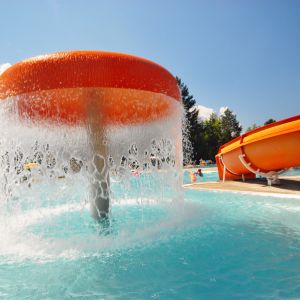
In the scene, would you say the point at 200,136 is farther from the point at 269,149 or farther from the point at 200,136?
the point at 269,149

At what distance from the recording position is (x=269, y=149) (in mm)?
9172

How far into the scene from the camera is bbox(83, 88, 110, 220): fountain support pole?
5484 mm

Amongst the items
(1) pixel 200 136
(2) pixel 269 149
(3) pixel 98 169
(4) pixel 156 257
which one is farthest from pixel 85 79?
(1) pixel 200 136

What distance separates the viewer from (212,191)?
9945 mm

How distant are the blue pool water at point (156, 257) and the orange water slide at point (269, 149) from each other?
3.42 m

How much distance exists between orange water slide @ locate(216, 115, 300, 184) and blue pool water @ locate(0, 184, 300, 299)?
3421 mm

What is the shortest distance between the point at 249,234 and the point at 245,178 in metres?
9.11

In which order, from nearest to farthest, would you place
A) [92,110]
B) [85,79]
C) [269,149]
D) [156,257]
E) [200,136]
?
[156,257] → [85,79] → [92,110] → [269,149] → [200,136]

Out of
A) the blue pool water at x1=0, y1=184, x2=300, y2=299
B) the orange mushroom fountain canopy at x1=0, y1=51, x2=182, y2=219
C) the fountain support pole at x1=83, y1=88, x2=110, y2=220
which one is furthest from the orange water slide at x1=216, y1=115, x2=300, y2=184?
the fountain support pole at x1=83, y1=88, x2=110, y2=220

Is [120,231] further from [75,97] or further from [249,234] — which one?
[75,97]

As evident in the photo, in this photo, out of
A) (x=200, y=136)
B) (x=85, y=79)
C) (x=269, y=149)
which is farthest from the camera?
(x=200, y=136)

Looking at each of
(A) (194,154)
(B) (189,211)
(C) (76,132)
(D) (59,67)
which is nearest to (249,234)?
(B) (189,211)

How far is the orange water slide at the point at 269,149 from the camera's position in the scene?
845 centimetres

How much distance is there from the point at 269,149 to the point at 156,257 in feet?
24.0
